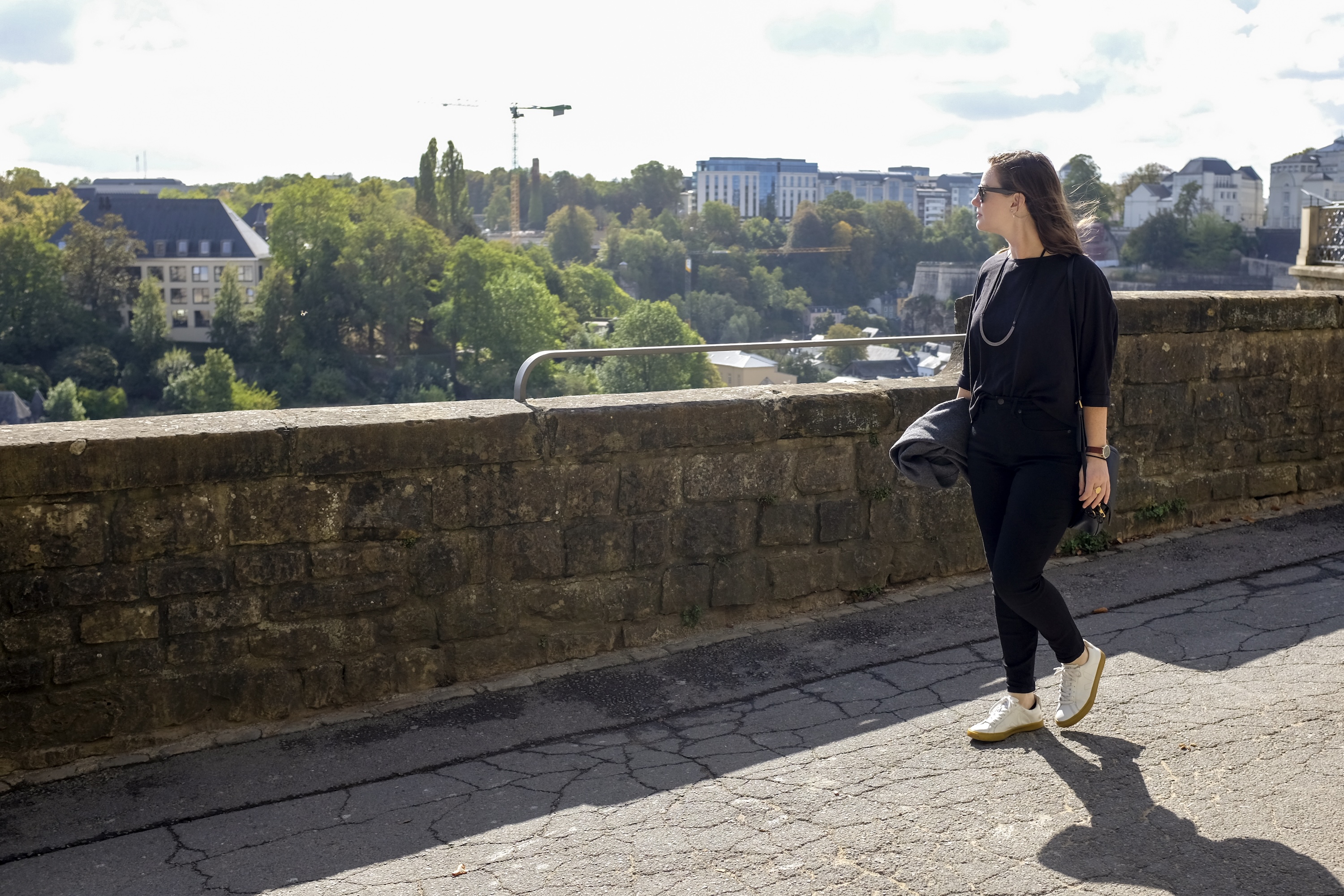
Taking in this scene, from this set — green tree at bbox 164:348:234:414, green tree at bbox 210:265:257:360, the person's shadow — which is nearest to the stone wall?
the person's shadow

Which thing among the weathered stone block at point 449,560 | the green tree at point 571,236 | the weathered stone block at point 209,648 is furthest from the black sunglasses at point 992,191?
the green tree at point 571,236

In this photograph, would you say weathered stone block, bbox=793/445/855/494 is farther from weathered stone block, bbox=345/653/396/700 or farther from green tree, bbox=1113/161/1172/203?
green tree, bbox=1113/161/1172/203

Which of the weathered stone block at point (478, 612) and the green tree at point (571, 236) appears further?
the green tree at point (571, 236)

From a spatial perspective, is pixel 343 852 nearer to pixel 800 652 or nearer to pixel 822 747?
pixel 822 747

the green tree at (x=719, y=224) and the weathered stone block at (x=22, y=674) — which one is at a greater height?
the green tree at (x=719, y=224)

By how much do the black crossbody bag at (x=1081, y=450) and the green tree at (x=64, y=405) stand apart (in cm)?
8201

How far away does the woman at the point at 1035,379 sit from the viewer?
3225mm

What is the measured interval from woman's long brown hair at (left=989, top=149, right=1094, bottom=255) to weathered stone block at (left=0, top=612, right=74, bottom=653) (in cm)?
287

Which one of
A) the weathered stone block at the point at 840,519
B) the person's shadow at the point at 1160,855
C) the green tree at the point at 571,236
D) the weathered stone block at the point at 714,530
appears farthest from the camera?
the green tree at the point at 571,236

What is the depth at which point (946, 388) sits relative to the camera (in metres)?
5.17

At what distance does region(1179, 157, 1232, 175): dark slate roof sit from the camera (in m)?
116

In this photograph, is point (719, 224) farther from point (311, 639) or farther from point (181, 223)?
point (311, 639)

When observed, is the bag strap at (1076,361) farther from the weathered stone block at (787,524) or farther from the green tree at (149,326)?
the green tree at (149,326)

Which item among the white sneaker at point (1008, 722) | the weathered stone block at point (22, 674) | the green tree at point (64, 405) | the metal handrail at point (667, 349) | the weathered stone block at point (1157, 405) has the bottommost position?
the green tree at point (64, 405)
